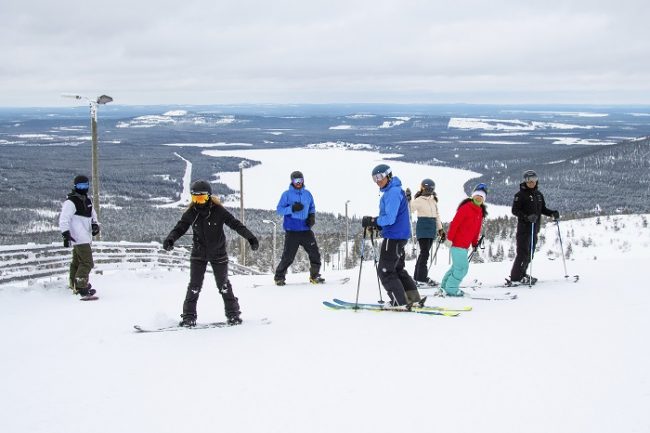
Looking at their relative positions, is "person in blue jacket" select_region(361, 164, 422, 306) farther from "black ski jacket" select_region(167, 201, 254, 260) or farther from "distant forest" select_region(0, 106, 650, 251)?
"distant forest" select_region(0, 106, 650, 251)

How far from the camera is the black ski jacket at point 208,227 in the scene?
20.8 ft

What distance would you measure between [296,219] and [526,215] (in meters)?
3.45

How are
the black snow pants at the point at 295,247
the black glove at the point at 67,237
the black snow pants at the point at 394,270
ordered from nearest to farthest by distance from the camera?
the black snow pants at the point at 394,270, the black glove at the point at 67,237, the black snow pants at the point at 295,247

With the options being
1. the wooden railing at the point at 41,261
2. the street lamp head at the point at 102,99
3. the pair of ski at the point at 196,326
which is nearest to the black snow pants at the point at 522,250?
the pair of ski at the point at 196,326

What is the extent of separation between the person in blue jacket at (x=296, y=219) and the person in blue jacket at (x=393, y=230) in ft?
7.96

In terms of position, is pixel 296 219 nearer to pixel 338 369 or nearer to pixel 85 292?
pixel 85 292

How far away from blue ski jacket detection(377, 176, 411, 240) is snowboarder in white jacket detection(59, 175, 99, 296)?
4.31m

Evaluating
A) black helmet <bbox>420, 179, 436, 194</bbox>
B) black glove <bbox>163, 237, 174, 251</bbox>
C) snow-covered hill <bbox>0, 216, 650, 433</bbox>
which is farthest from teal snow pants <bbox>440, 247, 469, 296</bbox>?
black glove <bbox>163, 237, 174, 251</bbox>

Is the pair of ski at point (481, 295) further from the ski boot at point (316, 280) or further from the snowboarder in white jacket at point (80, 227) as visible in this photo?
the snowboarder in white jacket at point (80, 227)

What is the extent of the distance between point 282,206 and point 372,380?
15.8ft

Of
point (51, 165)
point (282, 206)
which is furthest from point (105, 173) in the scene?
point (282, 206)

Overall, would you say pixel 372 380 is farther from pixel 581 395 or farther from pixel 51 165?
pixel 51 165

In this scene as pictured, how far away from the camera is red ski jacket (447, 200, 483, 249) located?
7.63 metres

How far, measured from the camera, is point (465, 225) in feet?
25.1
